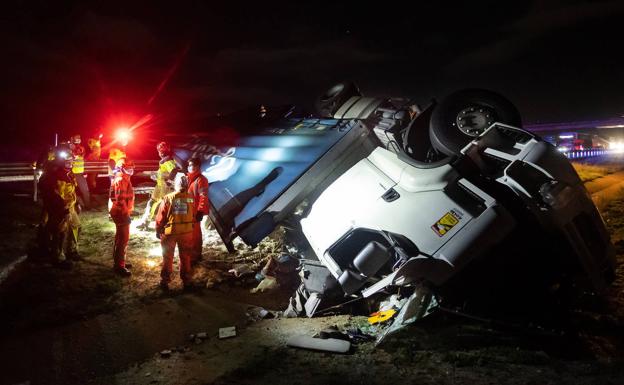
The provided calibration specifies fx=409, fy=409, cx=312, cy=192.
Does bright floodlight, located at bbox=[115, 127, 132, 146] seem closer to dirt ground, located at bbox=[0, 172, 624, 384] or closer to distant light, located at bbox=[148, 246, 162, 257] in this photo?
distant light, located at bbox=[148, 246, 162, 257]

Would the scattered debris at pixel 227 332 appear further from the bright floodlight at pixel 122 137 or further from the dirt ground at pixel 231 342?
the bright floodlight at pixel 122 137

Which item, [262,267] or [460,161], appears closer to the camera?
[460,161]

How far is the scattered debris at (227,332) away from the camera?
13.8 ft

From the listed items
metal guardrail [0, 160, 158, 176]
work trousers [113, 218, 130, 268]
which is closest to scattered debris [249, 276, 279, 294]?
work trousers [113, 218, 130, 268]

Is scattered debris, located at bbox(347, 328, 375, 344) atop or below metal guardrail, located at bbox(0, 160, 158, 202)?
below

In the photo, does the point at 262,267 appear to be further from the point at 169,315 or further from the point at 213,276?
the point at 169,315

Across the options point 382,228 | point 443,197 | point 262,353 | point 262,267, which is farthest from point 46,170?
point 443,197

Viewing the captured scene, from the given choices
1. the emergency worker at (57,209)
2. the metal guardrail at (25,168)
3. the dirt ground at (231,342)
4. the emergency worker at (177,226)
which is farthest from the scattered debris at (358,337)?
the metal guardrail at (25,168)

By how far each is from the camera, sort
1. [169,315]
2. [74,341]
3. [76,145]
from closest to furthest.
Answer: [74,341]
[169,315]
[76,145]

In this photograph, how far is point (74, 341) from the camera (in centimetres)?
412

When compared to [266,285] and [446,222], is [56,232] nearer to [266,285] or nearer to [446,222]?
[266,285]

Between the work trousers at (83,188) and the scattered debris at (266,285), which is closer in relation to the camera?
the scattered debris at (266,285)

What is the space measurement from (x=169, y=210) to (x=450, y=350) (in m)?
3.72

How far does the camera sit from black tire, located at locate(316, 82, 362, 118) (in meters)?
6.90
